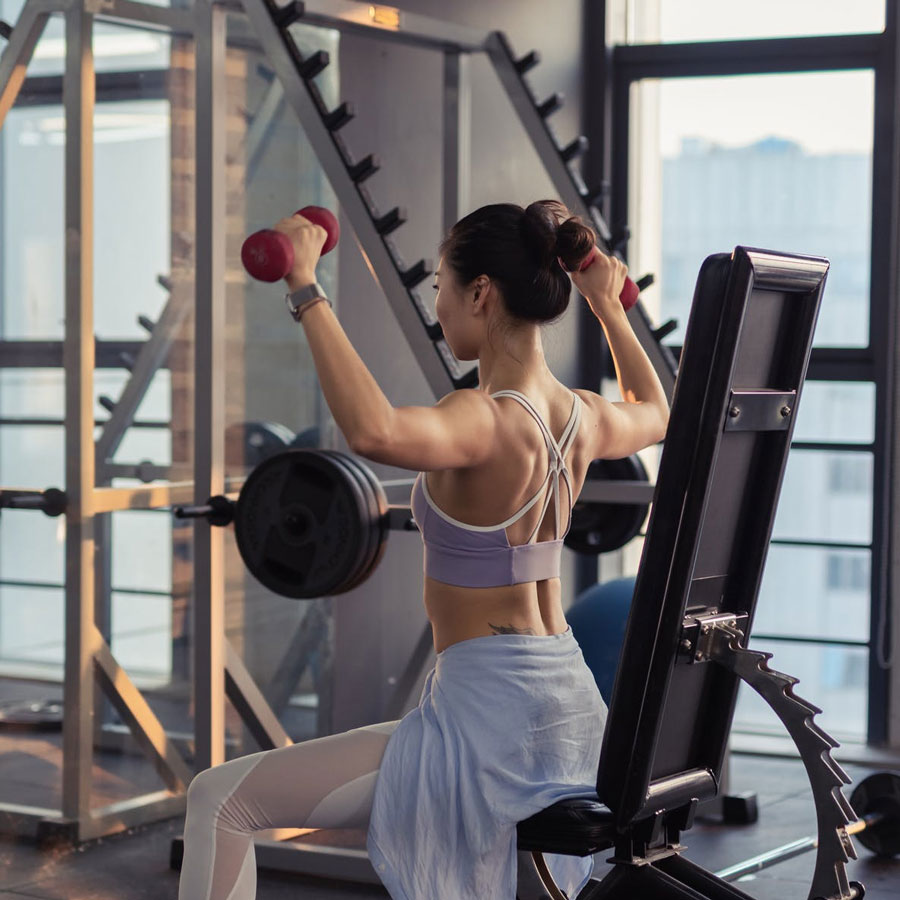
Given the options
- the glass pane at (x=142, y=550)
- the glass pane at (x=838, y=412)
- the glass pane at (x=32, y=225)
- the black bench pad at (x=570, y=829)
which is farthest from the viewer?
the glass pane at (x=838, y=412)

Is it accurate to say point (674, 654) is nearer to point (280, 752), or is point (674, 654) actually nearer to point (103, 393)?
point (280, 752)

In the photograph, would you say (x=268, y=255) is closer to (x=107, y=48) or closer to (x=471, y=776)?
(x=471, y=776)

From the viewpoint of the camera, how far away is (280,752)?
1.78 m

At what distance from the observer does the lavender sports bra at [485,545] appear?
179cm

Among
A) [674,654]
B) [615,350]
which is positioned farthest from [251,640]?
[674,654]

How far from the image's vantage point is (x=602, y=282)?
79.3 inches

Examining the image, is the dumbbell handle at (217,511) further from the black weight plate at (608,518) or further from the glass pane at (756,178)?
the glass pane at (756,178)

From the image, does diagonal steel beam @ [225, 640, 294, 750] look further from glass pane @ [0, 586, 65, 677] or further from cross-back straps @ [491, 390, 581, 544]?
cross-back straps @ [491, 390, 581, 544]

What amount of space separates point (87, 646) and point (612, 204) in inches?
90.3

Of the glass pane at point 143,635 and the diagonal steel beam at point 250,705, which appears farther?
the glass pane at point 143,635

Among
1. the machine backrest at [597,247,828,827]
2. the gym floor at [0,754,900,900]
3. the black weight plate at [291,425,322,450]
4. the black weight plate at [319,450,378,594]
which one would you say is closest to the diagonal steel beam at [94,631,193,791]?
the gym floor at [0,754,900,900]

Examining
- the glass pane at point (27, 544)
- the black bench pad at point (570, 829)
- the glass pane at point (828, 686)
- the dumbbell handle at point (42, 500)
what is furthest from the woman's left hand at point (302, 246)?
the glass pane at point (828, 686)

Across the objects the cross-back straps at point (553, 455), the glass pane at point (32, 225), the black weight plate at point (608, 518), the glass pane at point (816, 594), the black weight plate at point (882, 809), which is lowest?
the black weight plate at point (882, 809)

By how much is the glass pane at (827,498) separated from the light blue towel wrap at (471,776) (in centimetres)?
272
